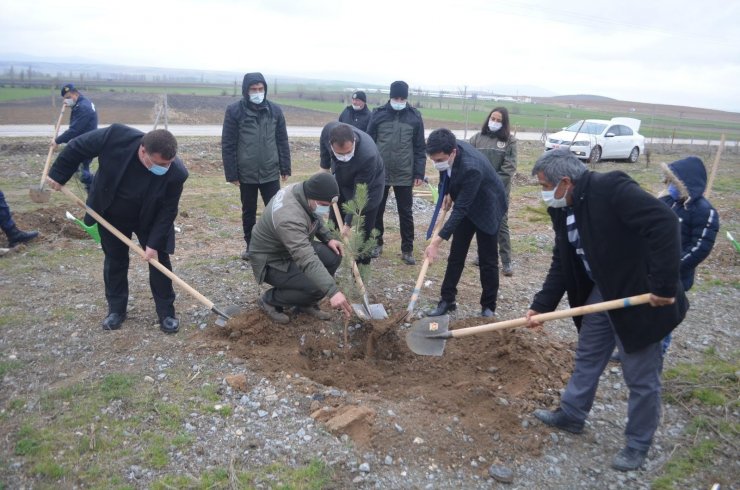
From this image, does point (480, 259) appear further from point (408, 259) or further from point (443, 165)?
point (408, 259)

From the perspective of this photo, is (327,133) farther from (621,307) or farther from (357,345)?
(621,307)

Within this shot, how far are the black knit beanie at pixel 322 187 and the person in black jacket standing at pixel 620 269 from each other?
1534mm

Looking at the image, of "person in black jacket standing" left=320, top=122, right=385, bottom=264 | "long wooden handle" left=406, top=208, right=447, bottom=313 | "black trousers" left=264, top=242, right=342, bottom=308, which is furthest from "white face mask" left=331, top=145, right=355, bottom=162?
"long wooden handle" left=406, top=208, right=447, bottom=313

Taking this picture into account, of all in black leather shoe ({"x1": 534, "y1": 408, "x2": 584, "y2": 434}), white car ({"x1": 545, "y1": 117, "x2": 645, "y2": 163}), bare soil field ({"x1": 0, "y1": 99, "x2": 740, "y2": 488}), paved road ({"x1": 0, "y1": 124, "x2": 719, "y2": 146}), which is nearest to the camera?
bare soil field ({"x1": 0, "y1": 99, "x2": 740, "y2": 488})

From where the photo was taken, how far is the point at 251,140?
5.82 meters

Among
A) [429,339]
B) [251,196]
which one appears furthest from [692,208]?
[251,196]

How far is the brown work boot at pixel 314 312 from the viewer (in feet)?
15.9

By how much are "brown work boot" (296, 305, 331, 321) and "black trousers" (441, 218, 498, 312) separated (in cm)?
112

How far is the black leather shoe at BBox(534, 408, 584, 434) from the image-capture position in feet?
11.6

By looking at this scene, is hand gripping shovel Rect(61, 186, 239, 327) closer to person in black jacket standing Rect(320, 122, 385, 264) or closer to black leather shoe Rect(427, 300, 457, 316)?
person in black jacket standing Rect(320, 122, 385, 264)

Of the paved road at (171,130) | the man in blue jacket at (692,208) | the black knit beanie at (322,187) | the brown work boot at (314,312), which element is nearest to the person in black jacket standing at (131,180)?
the black knit beanie at (322,187)

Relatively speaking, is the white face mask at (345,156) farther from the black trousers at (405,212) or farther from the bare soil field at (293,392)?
the black trousers at (405,212)

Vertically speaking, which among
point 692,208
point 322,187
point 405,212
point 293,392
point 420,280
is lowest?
point 293,392

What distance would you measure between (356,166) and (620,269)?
2879 millimetres
